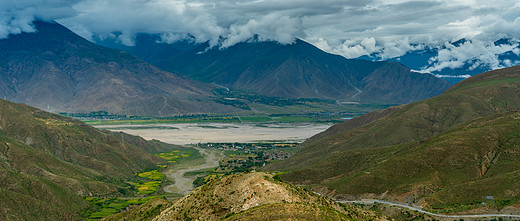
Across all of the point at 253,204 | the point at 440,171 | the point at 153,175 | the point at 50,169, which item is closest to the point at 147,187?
the point at 153,175

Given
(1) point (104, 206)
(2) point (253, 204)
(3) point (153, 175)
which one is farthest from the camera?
(3) point (153, 175)

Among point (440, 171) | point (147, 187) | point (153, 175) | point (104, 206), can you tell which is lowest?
point (153, 175)

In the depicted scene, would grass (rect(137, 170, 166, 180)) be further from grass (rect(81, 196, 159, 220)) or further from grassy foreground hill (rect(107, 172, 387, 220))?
grassy foreground hill (rect(107, 172, 387, 220))

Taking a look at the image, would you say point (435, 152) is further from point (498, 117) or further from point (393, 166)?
point (498, 117)

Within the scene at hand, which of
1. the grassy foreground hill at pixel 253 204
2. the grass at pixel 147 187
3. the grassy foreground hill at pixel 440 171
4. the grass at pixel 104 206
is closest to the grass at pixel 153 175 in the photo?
the grass at pixel 147 187

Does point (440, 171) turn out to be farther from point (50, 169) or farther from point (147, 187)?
point (50, 169)

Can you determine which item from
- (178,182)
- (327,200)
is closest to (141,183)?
(178,182)
